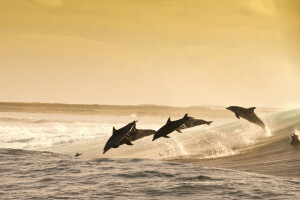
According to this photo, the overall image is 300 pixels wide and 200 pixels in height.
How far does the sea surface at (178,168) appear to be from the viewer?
53.9 feet

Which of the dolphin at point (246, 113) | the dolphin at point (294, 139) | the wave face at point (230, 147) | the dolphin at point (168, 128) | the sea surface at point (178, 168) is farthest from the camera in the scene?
the dolphin at point (294, 139)

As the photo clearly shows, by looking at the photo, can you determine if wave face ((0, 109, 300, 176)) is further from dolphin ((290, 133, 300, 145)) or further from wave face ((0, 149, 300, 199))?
wave face ((0, 149, 300, 199))

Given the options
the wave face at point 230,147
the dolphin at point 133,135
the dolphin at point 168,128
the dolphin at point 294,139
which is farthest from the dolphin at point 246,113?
the dolphin at point 294,139

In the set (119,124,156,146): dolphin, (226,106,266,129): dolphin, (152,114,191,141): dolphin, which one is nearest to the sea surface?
(226,106,266,129): dolphin

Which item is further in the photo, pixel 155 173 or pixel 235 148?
pixel 235 148

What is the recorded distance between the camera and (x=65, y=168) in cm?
2212

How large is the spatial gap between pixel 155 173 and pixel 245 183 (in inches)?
157

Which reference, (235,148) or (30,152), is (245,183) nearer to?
(235,148)

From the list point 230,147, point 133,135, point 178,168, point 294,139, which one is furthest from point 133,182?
point 294,139

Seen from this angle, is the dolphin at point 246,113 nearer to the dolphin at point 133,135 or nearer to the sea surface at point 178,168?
the sea surface at point 178,168

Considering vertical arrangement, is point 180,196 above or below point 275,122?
below

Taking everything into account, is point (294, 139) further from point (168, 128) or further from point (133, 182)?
point (168, 128)

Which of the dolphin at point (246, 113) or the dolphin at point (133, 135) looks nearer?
the dolphin at point (133, 135)

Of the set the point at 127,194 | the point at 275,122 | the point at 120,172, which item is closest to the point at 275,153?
the point at 275,122
